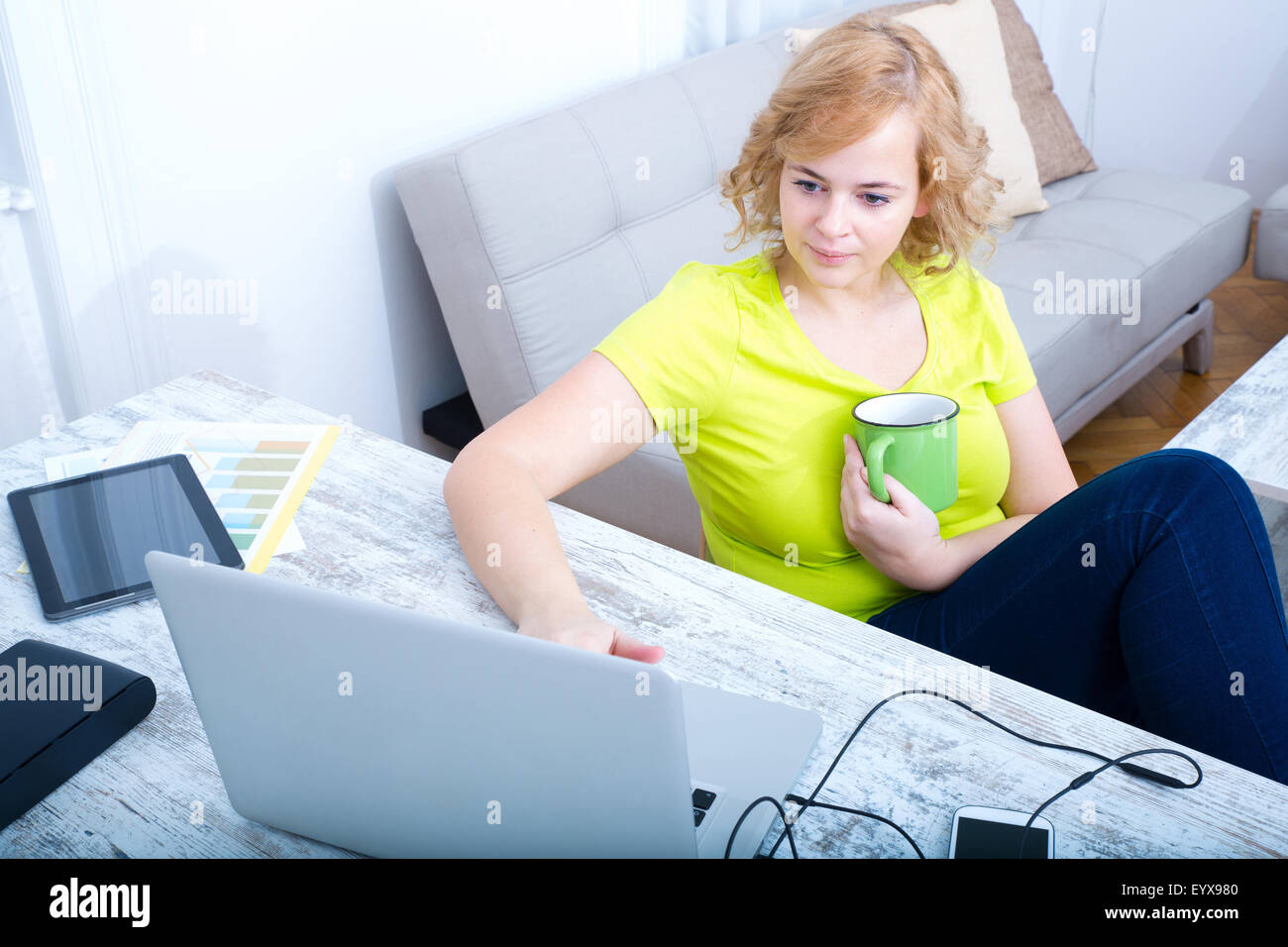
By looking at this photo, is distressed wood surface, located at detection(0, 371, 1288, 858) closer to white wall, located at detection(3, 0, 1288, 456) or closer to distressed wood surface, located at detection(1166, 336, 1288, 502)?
white wall, located at detection(3, 0, 1288, 456)

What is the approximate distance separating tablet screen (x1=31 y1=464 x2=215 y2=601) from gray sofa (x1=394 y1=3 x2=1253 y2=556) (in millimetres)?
768

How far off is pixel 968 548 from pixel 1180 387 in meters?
1.88

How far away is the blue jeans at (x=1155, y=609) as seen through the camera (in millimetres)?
898

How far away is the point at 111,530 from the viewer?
99 centimetres

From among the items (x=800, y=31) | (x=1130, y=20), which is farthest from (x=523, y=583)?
(x=1130, y=20)

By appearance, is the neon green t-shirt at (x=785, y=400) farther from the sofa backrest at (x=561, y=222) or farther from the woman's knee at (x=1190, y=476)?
the sofa backrest at (x=561, y=222)

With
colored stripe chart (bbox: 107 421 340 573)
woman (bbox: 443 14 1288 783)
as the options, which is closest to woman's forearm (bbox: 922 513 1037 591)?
woman (bbox: 443 14 1288 783)

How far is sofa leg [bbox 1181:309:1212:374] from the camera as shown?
2.73 m

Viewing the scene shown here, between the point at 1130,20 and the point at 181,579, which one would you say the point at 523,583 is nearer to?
the point at 181,579

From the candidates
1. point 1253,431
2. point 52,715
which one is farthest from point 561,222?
point 52,715

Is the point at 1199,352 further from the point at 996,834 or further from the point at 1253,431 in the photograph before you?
the point at 996,834

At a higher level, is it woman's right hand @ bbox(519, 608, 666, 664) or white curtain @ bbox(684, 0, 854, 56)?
white curtain @ bbox(684, 0, 854, 56)

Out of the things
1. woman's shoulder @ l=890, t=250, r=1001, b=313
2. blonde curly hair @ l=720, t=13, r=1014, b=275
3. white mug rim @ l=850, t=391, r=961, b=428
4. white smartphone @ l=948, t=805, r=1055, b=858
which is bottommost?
white smartphone @ l=948, t=805, r=1055, b=858
